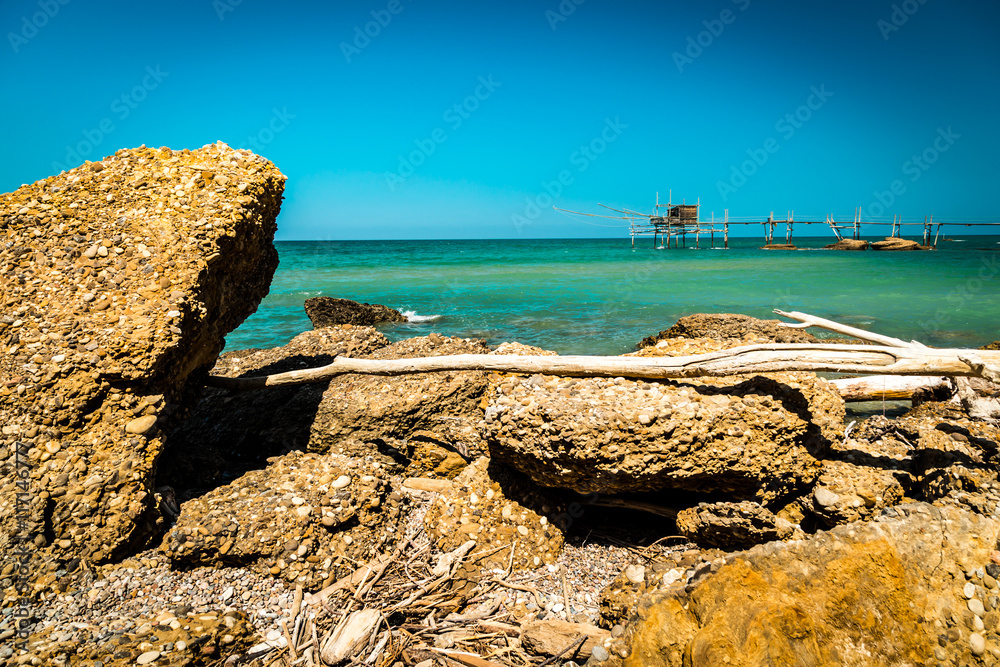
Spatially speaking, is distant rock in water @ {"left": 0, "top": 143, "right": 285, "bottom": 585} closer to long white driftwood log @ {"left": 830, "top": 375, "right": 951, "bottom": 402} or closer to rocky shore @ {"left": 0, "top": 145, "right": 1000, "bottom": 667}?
rocky shore @ {"left": 0, "top": 145, "right": 1000, "bottom": 667}

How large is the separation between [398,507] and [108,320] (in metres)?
2.43

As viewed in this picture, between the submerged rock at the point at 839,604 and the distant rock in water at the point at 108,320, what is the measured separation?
320 cm

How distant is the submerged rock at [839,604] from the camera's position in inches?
75.7

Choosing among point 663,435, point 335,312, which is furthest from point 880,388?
point 335,312

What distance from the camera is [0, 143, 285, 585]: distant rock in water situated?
3135mm

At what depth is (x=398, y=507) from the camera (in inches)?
158

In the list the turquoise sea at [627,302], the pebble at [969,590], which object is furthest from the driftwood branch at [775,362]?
the turquoise sea at [627,302]

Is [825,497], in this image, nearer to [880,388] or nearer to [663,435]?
[663,435]

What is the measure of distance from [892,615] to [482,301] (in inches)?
731

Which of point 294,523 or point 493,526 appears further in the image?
point 493,526

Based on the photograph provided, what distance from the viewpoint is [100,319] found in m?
3.49

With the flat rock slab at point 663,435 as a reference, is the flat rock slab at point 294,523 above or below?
below

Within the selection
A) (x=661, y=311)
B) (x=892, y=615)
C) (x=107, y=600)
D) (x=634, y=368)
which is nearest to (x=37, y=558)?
(x=107, y=600)

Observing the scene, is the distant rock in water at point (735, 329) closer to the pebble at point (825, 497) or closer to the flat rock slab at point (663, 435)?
the flat rock slab at point (663, 435)
